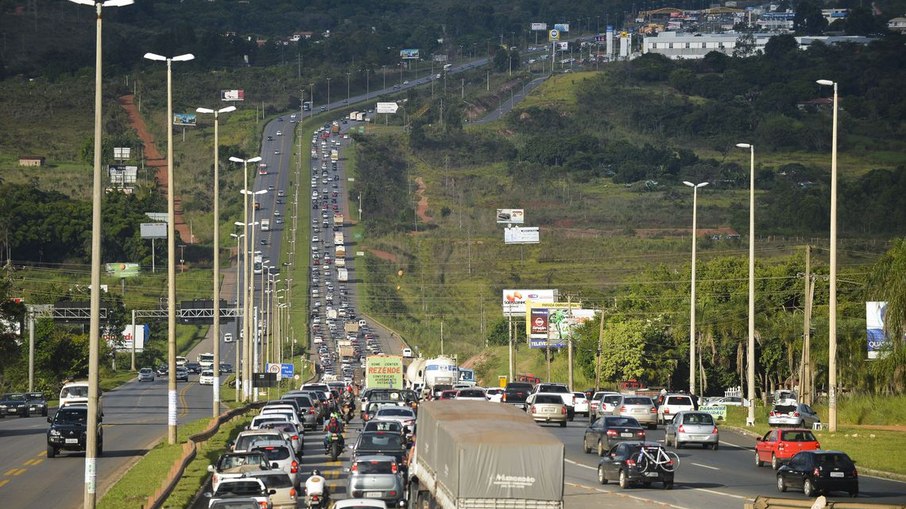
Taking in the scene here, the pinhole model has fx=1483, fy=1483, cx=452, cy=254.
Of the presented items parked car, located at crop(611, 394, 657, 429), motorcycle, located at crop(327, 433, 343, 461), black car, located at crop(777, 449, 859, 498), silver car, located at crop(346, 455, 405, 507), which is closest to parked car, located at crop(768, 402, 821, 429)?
parked car, located at crop(611, 394, 657, 429)

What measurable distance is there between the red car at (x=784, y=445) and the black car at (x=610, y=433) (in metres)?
4.65

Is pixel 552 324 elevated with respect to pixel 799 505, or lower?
elevated

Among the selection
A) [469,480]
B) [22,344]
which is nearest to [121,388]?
[22,344]

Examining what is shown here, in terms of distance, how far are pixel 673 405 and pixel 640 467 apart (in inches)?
1230

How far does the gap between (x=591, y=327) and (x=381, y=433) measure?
9141cm

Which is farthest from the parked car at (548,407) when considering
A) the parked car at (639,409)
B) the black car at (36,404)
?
the black car at (36,404)

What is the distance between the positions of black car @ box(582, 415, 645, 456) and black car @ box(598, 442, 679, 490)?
8307 millimetres

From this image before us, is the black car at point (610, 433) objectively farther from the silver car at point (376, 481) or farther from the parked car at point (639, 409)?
the silver car at point (376, 481)

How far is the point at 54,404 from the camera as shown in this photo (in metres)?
98.9

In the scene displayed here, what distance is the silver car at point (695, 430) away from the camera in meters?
60.2

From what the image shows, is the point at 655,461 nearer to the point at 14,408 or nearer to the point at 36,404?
the point at 14,408

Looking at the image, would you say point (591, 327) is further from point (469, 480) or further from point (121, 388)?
point (469, 480)

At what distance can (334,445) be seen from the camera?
2083 inches

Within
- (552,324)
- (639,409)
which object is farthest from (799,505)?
(552,324)
